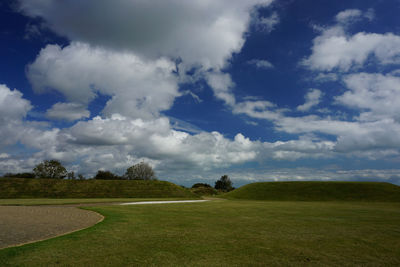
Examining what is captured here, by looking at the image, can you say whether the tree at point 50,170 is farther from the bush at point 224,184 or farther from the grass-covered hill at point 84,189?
the bush at point 224,184

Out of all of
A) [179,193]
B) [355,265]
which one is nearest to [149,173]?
[179,193]

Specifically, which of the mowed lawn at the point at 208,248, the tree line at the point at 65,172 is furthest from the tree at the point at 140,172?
the mowed lawn at the point at 208,248

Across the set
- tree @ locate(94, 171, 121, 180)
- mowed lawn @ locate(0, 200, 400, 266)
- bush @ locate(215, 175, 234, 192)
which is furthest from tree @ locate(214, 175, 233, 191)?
mowed lawn @ locate(0, 200, 400, 266)

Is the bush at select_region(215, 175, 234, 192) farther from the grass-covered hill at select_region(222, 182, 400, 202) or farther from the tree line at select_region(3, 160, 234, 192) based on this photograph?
the grass-covered hill at select_region(222, 182, 400, 202)

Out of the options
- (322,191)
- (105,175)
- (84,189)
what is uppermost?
(105,175)

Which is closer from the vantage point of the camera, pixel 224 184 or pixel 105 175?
pixel 105 175

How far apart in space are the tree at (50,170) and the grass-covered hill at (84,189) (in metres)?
49.6

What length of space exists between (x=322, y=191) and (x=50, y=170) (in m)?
115

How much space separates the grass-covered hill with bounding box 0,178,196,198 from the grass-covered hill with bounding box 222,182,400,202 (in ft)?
70.7

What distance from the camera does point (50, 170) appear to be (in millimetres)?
118062

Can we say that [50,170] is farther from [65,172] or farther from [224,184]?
[224,184]

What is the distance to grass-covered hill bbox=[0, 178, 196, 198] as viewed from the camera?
64312 millimetres

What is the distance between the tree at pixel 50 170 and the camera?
115750 millimetres

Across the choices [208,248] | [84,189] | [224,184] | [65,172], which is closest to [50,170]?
[65,172]
